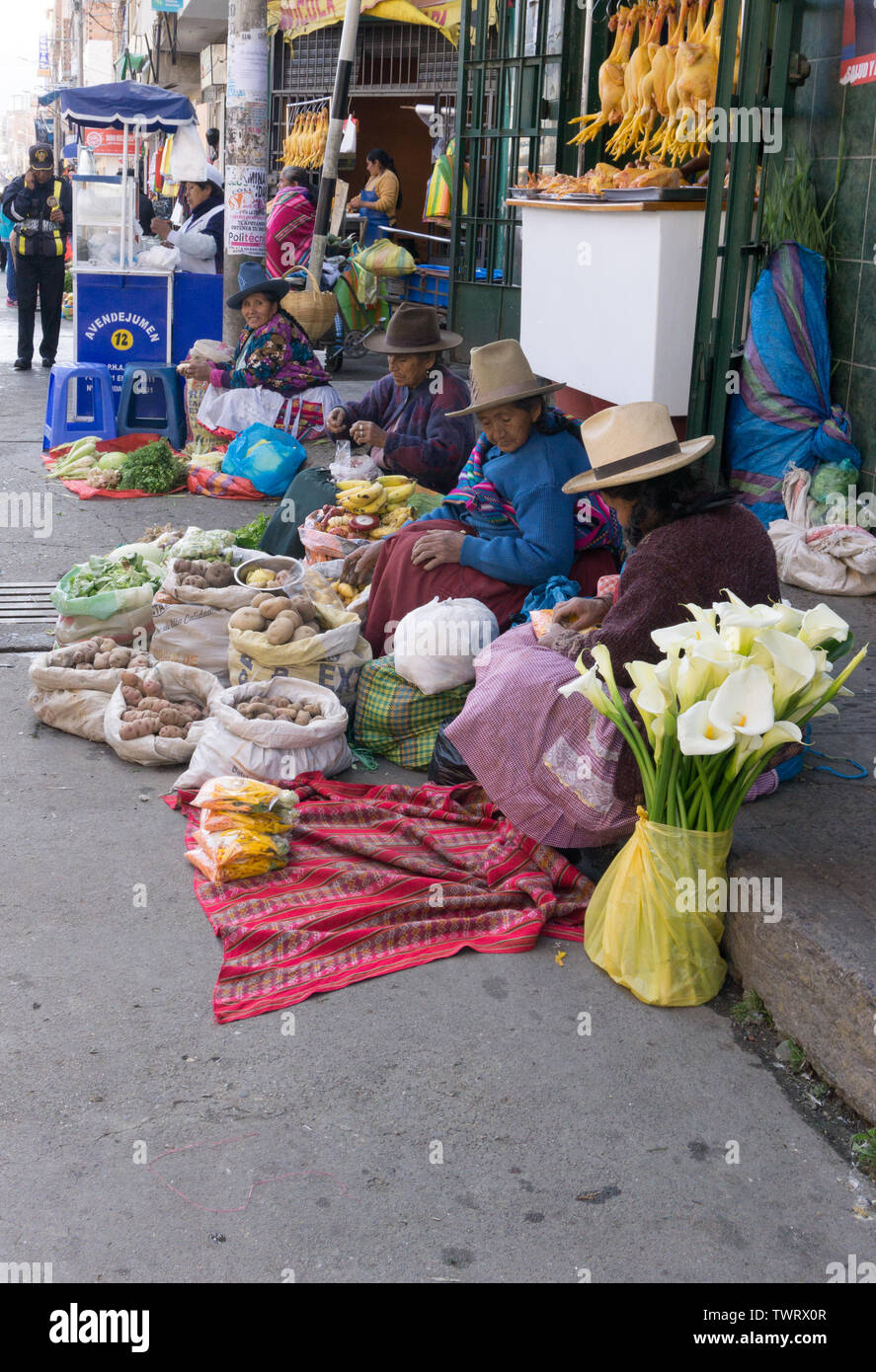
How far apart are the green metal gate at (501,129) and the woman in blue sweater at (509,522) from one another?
4908 millimetres

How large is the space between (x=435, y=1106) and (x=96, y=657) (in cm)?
256

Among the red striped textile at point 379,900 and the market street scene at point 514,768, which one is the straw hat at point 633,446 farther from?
the red striped textile at point 379,900

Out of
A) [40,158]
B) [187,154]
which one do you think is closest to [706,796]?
[187,154]

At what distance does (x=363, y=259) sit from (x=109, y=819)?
29.2ft

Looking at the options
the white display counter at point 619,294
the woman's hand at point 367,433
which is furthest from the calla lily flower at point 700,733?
the white display counter at point 619,294

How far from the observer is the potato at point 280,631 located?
450 centimetres

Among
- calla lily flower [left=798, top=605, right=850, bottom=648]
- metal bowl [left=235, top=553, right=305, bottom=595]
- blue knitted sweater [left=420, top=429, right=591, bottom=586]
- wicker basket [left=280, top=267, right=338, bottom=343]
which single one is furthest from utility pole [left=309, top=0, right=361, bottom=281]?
calla lily flower [left=798, top=605, right=850, bottom=648]

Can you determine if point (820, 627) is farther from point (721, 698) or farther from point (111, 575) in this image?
point (111, 575)

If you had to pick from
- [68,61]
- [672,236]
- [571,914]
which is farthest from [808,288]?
[68,61]

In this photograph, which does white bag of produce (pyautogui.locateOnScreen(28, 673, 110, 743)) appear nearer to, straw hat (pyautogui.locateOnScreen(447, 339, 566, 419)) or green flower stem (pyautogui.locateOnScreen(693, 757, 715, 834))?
straw hat (pyautogui.locateOnScreen(447, 339, 566, 419))

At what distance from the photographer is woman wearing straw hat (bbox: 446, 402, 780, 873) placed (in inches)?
131

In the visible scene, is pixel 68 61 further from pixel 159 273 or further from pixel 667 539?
pixel 667 539

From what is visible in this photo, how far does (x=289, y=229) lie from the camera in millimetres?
11711

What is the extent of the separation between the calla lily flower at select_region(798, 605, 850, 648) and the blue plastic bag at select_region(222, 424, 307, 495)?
17.4 ft
